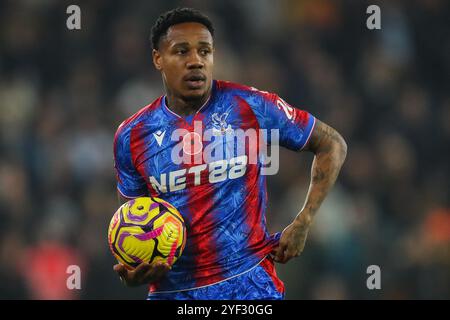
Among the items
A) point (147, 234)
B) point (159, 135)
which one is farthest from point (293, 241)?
point (159, 135)

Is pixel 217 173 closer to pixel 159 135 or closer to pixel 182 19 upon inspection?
pixel 159 135

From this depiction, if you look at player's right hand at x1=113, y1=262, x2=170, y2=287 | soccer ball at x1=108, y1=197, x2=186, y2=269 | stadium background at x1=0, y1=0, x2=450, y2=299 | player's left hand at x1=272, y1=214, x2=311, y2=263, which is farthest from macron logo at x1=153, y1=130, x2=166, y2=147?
stadium background at x1=0, y1=0, x2=450, y2=299

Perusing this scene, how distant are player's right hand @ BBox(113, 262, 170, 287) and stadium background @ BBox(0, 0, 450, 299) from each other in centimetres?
356

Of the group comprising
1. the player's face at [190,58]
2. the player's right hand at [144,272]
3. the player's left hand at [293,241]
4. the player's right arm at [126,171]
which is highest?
the player's face at [190,58]

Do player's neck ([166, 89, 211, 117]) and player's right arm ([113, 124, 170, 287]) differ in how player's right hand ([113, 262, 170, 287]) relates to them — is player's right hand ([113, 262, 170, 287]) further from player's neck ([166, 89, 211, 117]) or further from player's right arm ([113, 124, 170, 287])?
player's neck ([166, 89, 211, 117])

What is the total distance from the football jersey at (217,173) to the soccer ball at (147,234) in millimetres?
164

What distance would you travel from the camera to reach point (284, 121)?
5.92 metres

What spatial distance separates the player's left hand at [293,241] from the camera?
227 inches

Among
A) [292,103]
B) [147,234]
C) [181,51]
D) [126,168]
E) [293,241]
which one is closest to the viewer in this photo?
[147,234]

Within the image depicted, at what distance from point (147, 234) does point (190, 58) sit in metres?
1.01

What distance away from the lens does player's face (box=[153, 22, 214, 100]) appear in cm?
586

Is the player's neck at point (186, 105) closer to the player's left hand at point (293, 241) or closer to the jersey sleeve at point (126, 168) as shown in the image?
the jersey sleeve at point (126, 168)

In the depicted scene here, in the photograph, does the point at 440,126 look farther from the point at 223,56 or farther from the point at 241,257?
the point at 241,257

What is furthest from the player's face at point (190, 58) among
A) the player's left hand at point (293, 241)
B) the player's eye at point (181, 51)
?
the player's left hand at point (293, 241)
